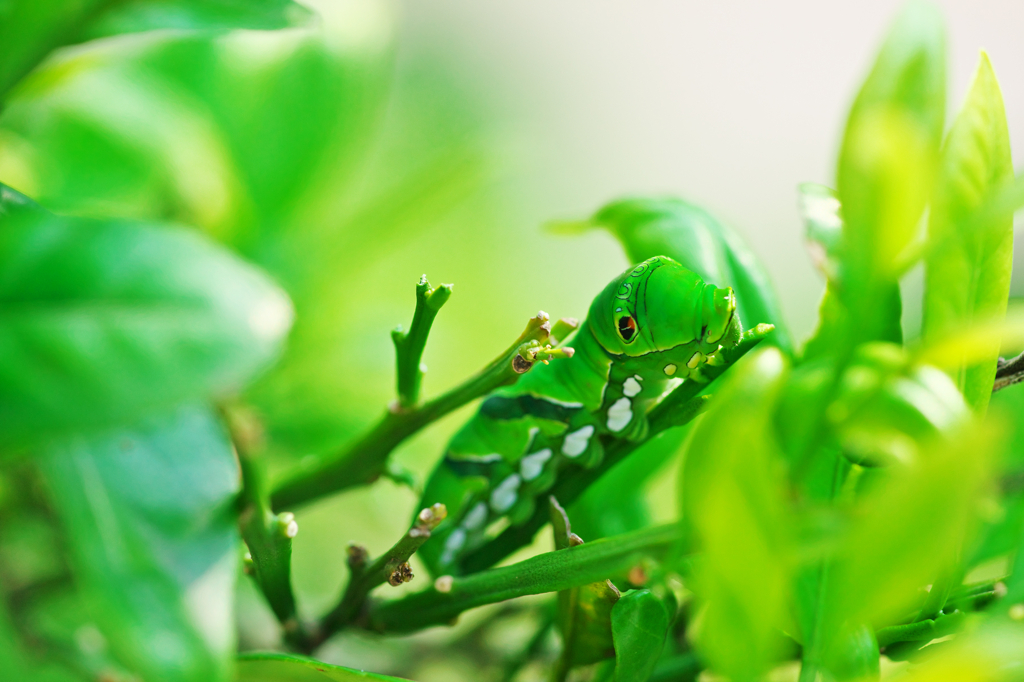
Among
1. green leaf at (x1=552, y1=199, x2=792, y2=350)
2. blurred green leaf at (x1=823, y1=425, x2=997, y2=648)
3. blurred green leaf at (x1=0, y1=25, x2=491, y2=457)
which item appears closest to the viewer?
blurred green leaf at (x1=823, y1=425, x2=997, y2=648)

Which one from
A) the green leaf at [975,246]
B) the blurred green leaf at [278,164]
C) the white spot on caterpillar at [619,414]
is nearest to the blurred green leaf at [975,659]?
the green leaf at [975,246]

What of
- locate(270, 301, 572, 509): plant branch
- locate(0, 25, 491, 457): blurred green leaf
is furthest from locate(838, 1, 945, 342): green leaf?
locate(0, 25, 491, 457): blurred green leaf

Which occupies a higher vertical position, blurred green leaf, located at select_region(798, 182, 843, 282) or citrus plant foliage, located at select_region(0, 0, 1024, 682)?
blurred green leaf, located at select_region(798, 182, 843, 282)

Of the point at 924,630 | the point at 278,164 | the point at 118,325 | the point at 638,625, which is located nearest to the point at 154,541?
the point at 118,325

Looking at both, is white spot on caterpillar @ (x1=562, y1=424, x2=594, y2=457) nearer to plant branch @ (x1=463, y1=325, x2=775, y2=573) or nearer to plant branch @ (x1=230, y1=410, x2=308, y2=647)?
plant branch @ (x1=463, y1=325, x2=775, y2=573)

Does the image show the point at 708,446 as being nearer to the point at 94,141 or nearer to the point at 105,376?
the point at 105,376
